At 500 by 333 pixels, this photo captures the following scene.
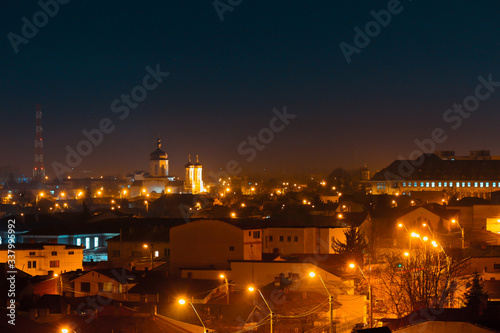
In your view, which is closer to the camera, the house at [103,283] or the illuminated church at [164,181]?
the house at [103,283]

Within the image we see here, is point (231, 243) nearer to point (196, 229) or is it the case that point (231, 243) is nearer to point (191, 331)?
point (196, 229)

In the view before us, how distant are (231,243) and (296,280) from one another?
568cm

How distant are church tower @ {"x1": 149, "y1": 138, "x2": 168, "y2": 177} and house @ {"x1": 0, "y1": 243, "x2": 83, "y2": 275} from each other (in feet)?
203

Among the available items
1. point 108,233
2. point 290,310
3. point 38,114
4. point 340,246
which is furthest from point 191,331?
point 38,114

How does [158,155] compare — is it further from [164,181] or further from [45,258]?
[45,258]

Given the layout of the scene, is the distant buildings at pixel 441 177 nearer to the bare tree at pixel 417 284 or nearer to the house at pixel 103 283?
the bare tree at pixel 417 284

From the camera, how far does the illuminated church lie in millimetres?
83312

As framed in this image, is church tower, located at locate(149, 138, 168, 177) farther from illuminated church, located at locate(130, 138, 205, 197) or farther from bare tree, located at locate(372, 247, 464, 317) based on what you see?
bare tree, located at locate(372, 247, 464, 317)

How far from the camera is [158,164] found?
294ft

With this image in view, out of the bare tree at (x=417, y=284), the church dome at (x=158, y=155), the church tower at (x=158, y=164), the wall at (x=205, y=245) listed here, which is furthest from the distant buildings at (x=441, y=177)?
the bare tree at (x=417, y=284)

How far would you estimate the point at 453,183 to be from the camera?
222 ft

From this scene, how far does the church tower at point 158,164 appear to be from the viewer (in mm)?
89438

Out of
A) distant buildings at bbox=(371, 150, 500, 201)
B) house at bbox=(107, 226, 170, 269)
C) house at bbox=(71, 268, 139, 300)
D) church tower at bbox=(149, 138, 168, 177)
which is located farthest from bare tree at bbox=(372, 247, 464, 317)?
church tower at bbox=(149, 138, 168, 177)

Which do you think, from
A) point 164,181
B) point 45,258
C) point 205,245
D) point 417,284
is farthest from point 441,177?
point 417,284
